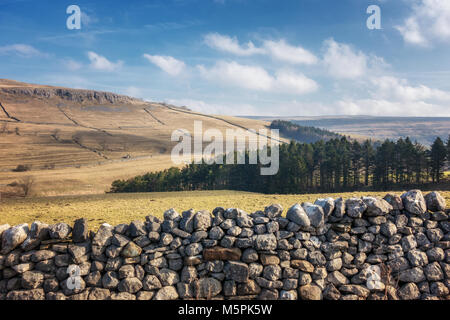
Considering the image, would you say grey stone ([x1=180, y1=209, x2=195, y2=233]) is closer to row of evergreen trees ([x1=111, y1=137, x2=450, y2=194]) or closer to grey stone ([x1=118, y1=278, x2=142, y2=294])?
grey stone ([x1=118, y1=278, x2=142, y2=294])

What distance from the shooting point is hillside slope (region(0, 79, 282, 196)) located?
7638 cm

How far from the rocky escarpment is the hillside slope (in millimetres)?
66223

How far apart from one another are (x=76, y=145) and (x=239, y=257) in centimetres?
13829

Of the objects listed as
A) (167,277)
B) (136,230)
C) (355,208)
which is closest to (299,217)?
(355,208)

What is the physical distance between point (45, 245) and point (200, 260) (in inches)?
156

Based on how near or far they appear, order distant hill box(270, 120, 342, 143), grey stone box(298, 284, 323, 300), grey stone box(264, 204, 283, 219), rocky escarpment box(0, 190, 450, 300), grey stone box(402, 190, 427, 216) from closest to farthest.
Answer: rocky escarpment box(0, 190, 450, 300)
grey stone box(298, 284, 323, 300)
grey stone box(264, 204, 283, 219)
grey stone box(402, 190, 427, 216)
distant hill box(270, 120, 342, 143)

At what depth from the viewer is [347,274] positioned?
742 centimetres

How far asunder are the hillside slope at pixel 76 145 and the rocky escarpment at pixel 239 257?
66.2m

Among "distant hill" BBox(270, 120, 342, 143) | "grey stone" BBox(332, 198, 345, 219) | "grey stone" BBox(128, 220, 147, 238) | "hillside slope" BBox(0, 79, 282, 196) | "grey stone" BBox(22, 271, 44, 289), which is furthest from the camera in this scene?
"distant hill" BBox(270, 120, 342, 143)

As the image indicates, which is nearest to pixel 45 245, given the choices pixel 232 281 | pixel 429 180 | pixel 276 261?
pixel 232 281

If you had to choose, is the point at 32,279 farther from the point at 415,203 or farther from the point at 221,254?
the point at 415,203

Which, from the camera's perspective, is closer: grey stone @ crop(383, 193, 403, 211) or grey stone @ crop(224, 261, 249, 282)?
grey stone @ crop(224, 261, 249, 282)

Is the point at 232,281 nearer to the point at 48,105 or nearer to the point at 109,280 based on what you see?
the point at 109,280

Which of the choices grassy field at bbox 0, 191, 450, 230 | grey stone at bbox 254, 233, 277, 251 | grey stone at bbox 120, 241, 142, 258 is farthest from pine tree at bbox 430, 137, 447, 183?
grey stone at bbox 120, 241, 142, 258
